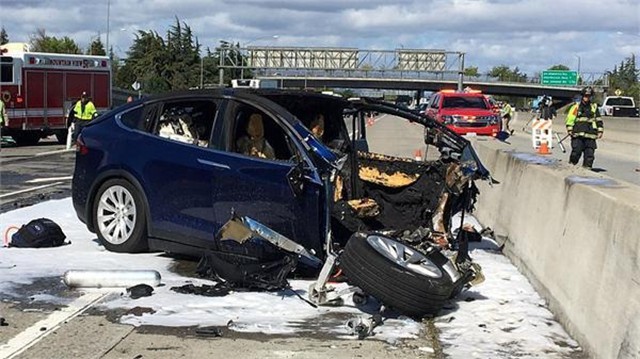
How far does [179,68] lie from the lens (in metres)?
95.4

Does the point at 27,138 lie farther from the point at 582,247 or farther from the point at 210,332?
the point at 582,247

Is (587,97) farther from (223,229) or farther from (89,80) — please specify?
(89,80)

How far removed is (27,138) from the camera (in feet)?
95.3

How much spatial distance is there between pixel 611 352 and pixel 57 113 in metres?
26.8

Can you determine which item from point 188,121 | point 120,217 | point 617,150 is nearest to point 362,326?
point 188,121

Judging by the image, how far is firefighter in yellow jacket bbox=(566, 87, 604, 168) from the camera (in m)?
16.9

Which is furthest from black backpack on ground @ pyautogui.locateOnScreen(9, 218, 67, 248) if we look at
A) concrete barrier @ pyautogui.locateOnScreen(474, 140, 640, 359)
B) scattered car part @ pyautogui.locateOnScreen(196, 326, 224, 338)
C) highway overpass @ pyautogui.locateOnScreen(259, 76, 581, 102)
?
highway overpass @ pyautogui.locateOnScreen(259, 76, 581, 102)

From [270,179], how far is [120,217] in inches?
71.2

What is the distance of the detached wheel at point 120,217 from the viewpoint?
7.86m

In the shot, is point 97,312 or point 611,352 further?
point 97,312

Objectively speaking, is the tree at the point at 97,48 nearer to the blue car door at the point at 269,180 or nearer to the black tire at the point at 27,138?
the black tire at the point at 27,138

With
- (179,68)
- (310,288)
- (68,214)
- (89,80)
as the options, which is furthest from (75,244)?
(179,68)

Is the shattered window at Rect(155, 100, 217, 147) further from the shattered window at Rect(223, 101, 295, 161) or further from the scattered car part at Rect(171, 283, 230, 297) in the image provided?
the scattered car part at Rect(171, 283, 230, 297)

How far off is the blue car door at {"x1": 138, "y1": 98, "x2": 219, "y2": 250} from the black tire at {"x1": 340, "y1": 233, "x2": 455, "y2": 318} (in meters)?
1.73
